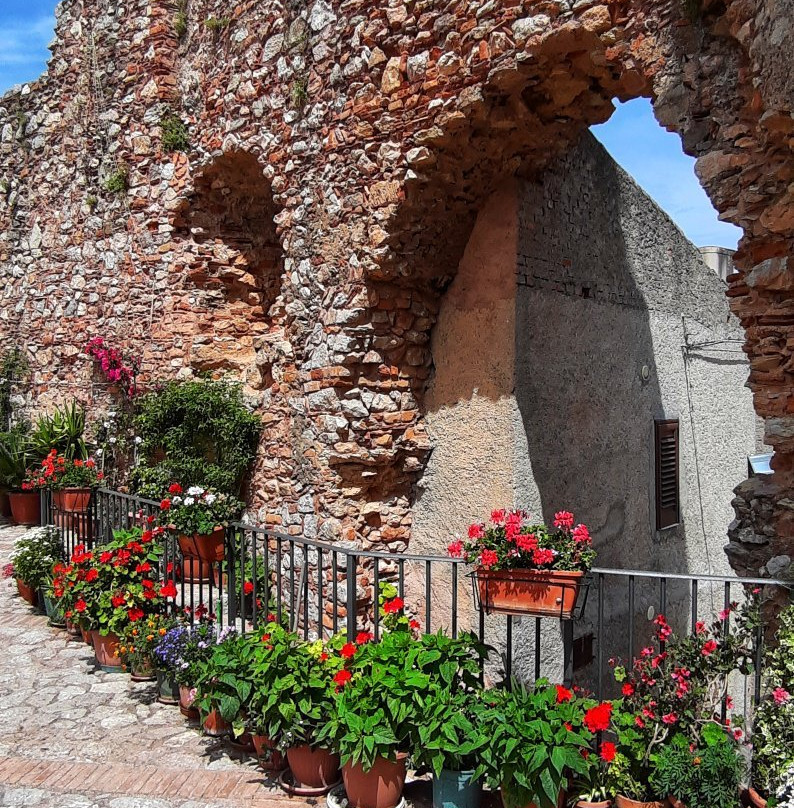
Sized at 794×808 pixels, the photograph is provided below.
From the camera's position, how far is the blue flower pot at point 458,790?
3.29 metres

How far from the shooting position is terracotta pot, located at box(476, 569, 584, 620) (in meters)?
3.61

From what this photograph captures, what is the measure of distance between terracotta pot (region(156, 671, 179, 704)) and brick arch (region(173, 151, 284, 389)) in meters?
3.31

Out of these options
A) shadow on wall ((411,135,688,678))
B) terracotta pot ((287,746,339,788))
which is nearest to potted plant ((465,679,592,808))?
terracotta pot ((287,746,339,788))

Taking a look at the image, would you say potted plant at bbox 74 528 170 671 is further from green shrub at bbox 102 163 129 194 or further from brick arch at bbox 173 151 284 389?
green shrub at bbox 102 163 129 194

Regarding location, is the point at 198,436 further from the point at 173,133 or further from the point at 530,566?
the point at 530,566

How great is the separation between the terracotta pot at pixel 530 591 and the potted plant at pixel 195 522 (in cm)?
259

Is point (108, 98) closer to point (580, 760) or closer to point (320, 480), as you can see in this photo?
point (320, 480)

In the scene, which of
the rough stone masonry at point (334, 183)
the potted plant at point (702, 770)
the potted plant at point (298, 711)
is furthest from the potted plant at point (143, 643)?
the potted plant at point (702, 770)

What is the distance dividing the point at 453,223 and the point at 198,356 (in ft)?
10.5

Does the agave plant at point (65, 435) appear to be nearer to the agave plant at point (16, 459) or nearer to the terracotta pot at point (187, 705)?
the agave plant at point (16, 459)

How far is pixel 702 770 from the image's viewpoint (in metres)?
3.01

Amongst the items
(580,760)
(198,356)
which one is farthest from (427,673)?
(198,356)

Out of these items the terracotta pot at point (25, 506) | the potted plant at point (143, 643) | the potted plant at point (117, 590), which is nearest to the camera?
the potted plant at point (143, 643)

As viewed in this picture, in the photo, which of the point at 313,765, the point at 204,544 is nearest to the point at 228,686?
the point at 313,765
